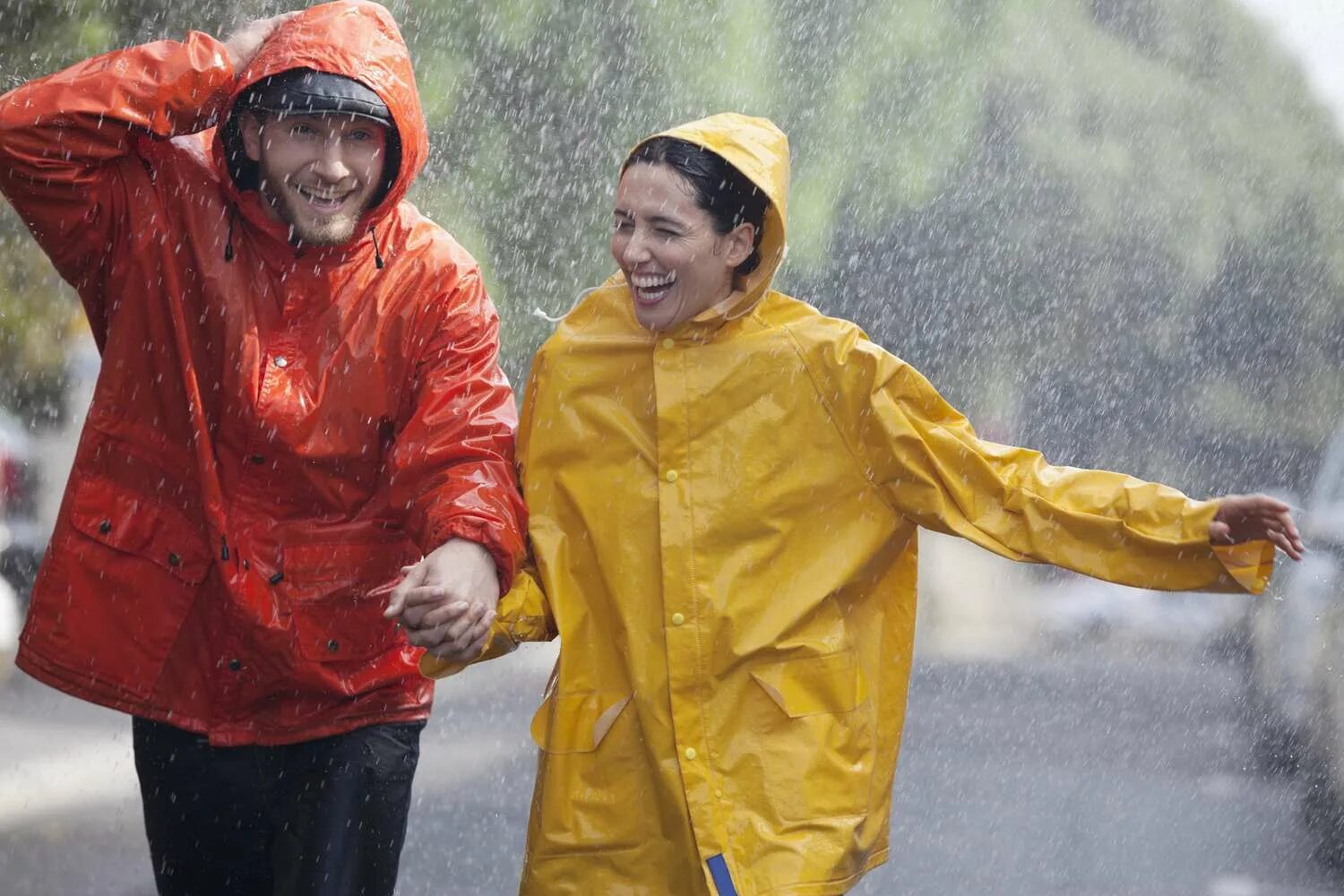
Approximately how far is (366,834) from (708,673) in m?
0.82

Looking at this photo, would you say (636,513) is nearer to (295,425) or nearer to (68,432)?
(295,425)

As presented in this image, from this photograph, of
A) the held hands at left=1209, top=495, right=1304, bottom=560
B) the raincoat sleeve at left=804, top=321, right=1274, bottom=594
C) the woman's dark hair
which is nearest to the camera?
the held hands at left=1209, top=495, right=1304, bottom=560

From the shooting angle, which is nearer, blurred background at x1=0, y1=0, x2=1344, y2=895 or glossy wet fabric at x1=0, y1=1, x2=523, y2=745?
glossy wet fabric at x1=0, y1=1, x2=523, y2=745

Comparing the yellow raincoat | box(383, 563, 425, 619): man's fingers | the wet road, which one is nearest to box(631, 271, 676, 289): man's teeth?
the yellow raincoat

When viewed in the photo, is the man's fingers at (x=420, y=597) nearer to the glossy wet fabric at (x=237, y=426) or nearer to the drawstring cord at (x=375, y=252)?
the glossy wet fabric at (x=237, y=426)

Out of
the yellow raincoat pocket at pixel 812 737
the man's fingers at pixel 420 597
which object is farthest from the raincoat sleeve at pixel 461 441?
the yellow raincoat pocket at pixel 812 737

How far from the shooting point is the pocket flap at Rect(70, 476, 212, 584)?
13.4 ft

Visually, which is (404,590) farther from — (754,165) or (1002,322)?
(1002,322)

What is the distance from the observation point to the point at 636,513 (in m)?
4.10

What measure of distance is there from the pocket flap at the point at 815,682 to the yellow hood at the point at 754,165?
2.39 ft

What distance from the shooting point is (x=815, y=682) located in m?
4.04

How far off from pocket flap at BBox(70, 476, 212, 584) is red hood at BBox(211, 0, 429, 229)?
658mm

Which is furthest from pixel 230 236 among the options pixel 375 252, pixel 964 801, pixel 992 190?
pixel 992 190

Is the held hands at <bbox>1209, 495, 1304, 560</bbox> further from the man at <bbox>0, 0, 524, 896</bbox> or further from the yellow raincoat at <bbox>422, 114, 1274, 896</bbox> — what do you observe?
the man at <bbox>0, 0, 524, 896</bbox>
